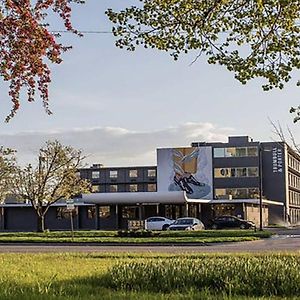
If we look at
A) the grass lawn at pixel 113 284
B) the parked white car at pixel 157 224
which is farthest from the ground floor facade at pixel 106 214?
the grass lawn at pixel 113 284

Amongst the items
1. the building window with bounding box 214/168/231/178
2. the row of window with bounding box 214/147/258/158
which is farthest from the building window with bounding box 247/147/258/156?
the building window with bounding box 214/168/231/178

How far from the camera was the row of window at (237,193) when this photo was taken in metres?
92.5

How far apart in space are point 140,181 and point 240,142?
663 inches

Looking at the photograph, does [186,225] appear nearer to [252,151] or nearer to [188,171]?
[188,171]

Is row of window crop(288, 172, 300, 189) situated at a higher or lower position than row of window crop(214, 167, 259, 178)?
lower

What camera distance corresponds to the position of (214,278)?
12641mm

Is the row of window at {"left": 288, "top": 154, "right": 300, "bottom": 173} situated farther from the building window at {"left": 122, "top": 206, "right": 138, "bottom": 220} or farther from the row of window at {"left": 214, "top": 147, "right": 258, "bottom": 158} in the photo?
the building window at {"left": 122, "top": 206, "right": 138, "bottom": 220}

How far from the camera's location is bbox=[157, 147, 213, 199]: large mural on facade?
95125mm

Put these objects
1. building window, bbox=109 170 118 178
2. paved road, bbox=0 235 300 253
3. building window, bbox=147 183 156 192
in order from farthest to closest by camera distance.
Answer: building window, bbox=109 170 118 178, building window, bbox=147 183 156 192, paved road, bbox=0 235 300 253

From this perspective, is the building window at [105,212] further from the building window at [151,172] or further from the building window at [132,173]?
the building window at [151,172]

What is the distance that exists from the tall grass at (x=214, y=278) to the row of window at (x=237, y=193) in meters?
78.7

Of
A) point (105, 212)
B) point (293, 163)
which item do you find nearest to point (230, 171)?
point (293, 163)

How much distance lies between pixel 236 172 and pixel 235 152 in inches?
112

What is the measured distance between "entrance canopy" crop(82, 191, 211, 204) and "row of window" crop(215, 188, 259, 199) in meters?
23.0
